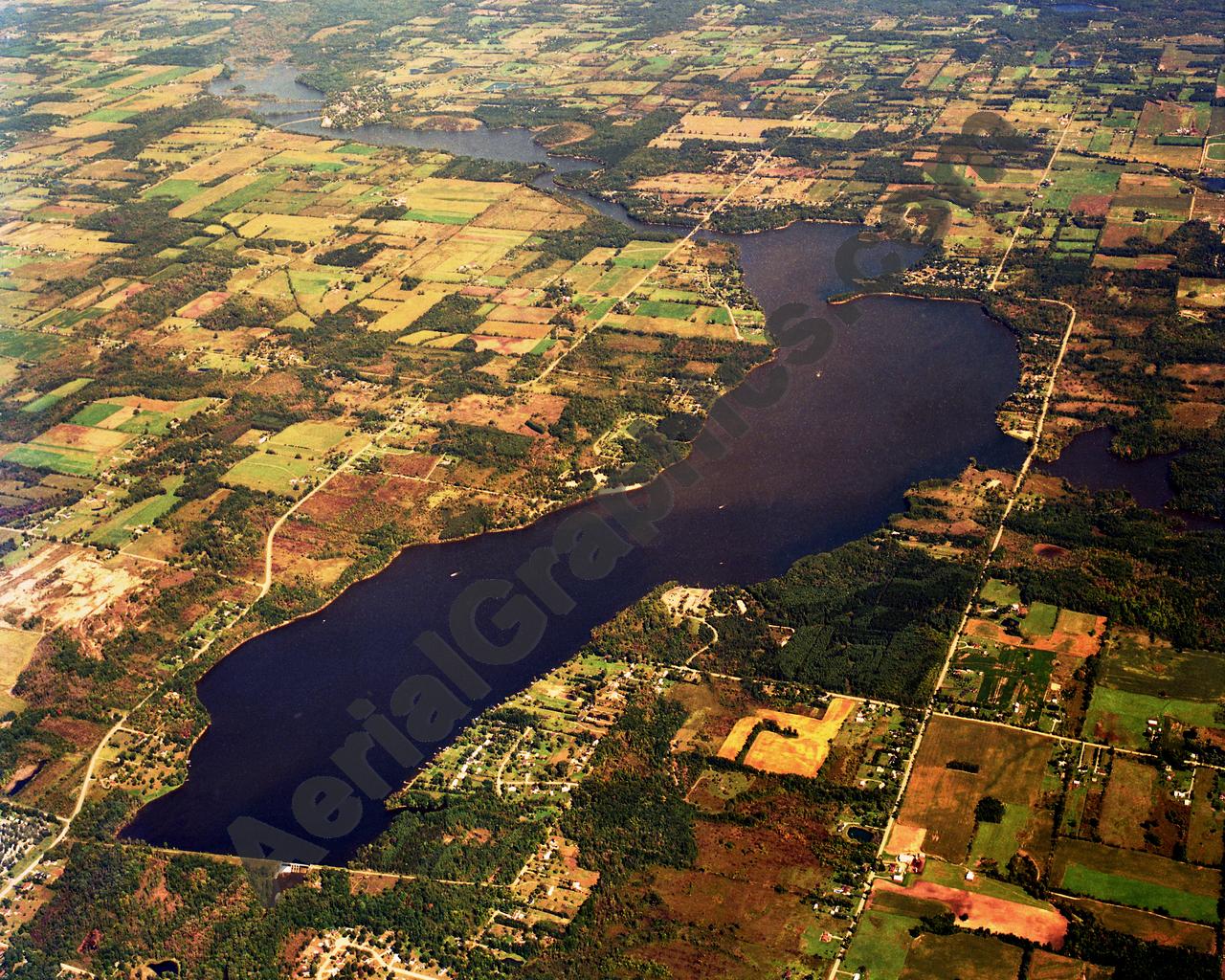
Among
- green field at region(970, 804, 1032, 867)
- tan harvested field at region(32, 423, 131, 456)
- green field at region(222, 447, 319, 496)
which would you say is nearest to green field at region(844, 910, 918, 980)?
green field at region(970, 804, 1032, 867)

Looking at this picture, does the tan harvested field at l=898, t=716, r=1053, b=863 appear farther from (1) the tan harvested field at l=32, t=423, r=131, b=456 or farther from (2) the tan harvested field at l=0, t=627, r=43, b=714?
(1) the tan harvested field at l=32, t=423, r=131, b=456

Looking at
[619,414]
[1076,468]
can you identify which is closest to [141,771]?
[619,414]

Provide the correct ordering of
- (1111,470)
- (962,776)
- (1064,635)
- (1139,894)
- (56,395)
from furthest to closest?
(56,395) < (1111,470) < (1064,635) < (962,776) < (1139,894)

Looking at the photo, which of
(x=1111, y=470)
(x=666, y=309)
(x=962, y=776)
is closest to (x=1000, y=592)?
(x=962, y=776)

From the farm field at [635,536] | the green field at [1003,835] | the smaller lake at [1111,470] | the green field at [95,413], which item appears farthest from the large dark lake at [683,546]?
the green field at [95,413]

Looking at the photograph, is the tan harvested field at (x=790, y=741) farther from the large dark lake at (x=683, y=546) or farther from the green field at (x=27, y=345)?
the green field at (x=27, y=345)

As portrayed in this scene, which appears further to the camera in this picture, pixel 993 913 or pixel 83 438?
pixel 83 438
